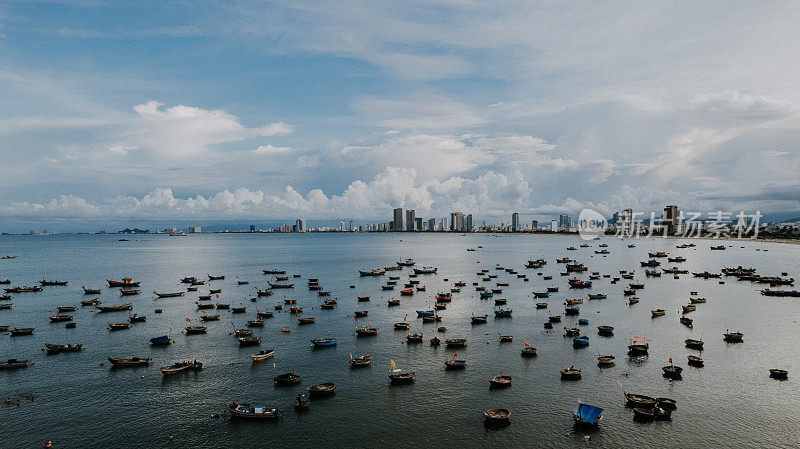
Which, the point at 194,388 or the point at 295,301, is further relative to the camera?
the point at 295,301

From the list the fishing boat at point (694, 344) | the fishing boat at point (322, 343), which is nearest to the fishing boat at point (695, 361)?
the fishing boat at point (694, 344)

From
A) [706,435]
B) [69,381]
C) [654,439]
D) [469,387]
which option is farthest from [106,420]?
[706,435]

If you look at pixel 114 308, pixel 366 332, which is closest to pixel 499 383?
pixel 366 332

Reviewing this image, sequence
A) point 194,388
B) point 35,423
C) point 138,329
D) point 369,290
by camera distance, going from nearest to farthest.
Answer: point 35,423 < point 194,388 < point 138,329 < point 369,290

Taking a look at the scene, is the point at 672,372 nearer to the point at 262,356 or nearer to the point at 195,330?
the point at 262,356

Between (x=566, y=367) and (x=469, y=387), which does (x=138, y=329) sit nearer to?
(x=469, y=387)
